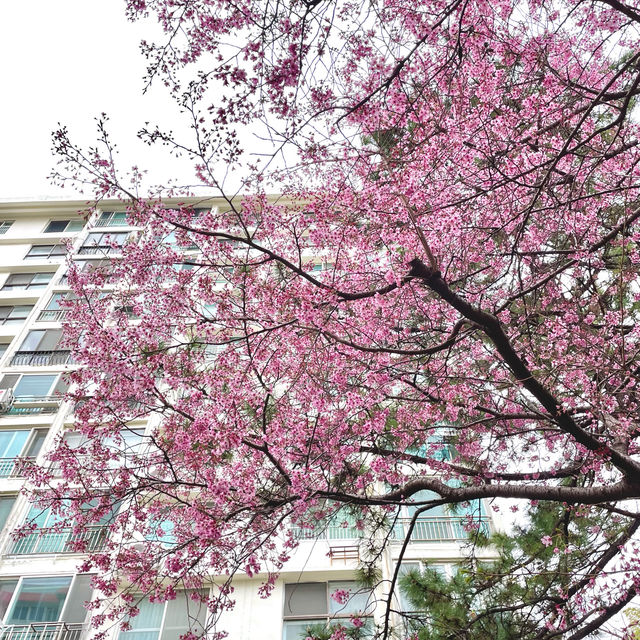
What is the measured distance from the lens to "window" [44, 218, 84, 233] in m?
19.3

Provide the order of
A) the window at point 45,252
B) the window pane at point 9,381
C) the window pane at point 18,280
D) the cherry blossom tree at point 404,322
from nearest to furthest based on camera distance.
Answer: the cherry blossom tree at point 404,322 → the window pane at point 9,381 → the window pane at point 18,280 → the window at point 45,252

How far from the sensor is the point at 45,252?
18.5 meters

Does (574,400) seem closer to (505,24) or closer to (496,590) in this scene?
(496,590)

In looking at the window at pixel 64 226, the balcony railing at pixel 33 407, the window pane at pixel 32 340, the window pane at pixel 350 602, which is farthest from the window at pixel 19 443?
the window at pixel 64 226

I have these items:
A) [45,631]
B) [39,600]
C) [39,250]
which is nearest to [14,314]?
[39,250]

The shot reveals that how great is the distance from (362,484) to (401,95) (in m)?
3.59

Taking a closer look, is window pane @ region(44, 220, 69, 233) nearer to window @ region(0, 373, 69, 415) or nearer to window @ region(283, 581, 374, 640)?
window @ region(0, 373, 69, 415)

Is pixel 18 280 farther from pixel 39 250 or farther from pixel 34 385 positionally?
pixel 34 385

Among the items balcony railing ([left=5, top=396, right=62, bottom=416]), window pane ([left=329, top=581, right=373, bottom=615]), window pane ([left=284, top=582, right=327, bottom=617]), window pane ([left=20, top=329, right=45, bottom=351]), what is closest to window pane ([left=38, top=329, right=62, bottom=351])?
window pane ([left=20, top=329, right=45, bottom=351])

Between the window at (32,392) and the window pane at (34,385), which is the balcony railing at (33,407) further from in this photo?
the window pane at (34,385)

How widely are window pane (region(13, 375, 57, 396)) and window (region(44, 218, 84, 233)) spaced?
7346 mm

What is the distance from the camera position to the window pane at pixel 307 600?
9531 millimetres

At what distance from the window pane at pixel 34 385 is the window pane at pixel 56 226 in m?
7.48

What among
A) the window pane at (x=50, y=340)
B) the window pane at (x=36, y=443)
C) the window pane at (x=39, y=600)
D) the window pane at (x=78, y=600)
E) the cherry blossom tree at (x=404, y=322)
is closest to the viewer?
the cherry blossom tree at (x=404, y=322)
